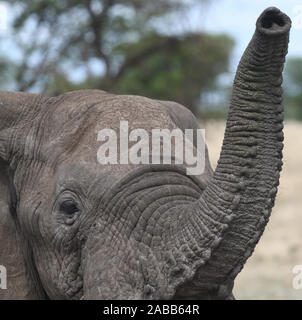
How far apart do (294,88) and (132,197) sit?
29.8 m

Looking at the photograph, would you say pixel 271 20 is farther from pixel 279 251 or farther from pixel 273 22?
pixel 279 251

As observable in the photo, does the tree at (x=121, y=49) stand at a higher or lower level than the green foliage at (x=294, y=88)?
lower

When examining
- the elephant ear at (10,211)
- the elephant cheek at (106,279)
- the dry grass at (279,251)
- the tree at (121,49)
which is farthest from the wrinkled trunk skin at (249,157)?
the tree at (121,49)

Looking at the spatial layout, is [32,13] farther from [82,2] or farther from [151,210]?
[151,210]

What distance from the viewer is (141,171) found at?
2285mm

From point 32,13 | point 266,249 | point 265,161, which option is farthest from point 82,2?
point 265,161

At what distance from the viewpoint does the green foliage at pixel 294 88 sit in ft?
100

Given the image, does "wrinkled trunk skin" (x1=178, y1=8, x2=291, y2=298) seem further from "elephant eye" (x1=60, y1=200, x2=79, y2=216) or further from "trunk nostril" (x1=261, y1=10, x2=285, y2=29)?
"elephant eye" (x1=60, y1=200, x2=79, y2=216)

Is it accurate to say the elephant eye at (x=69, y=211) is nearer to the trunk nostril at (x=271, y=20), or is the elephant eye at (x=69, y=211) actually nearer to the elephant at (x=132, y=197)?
the elephant at (x=132, y=197)

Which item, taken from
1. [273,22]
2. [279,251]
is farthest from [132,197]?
[279,251]

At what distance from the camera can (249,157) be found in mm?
1948

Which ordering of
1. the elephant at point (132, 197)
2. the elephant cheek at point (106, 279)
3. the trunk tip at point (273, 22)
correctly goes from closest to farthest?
the trunk tip at point (273, 22)
the elephant at point (132, 197)
the elephant cheek at point (106, 279)

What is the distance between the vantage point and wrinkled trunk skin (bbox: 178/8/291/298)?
74.8 inches

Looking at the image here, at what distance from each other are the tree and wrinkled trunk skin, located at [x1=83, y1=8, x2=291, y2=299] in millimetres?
11020
